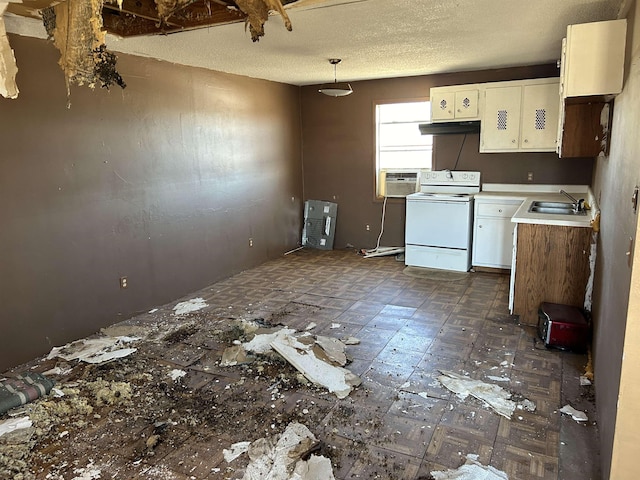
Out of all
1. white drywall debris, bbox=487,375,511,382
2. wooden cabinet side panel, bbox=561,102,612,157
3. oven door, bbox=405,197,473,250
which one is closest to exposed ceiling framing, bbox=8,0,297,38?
wooden cabinet side panel, bbox=561,102,612,157

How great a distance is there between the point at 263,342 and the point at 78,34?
2254mm

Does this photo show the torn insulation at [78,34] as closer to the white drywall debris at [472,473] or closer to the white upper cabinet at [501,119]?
the white drywall debris at [472,473]

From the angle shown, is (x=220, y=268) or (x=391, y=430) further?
(x=220, y=268)

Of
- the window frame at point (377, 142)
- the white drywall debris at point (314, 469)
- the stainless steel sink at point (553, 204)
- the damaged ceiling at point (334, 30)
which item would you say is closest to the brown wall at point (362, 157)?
the window frame at point (377, 142)

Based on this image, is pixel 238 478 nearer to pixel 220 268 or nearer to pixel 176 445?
pixel 176 445

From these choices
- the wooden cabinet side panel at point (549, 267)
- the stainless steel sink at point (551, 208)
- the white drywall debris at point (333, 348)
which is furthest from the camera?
the stainless steel sink at point (551, 208)

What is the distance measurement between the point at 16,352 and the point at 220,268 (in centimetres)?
226

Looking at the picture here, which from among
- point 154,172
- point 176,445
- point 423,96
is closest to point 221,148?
point 154,172

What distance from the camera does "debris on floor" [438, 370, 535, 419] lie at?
2.49m

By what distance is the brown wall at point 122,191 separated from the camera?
10.3 feet

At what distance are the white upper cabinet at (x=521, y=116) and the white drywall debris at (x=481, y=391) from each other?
3.10 metres

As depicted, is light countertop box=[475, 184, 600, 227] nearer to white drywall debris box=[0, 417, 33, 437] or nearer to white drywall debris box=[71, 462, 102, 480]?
white drywall debris box=[71, 462, 102, 480]

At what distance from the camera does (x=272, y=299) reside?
443 cm

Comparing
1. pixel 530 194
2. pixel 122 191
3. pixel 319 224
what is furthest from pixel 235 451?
Result: pixel 319 224
